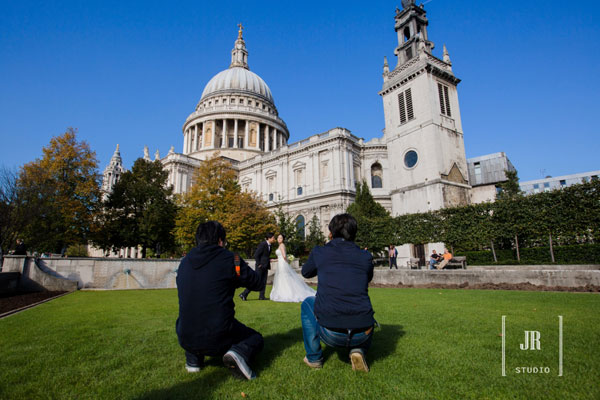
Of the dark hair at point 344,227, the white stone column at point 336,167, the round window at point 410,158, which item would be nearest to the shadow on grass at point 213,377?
the dark hair at point 344,227

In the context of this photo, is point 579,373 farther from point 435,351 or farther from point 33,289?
point 33,289

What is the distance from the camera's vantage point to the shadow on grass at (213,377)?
2.69 m

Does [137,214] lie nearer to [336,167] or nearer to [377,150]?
[336,167]

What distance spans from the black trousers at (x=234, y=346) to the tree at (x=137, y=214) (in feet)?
86.8

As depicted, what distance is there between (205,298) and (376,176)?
41.3 metres

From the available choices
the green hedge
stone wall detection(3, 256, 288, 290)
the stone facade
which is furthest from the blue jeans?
the stone facade

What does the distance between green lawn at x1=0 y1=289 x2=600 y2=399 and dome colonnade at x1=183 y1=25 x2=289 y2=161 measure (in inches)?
2088

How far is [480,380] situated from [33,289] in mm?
14955

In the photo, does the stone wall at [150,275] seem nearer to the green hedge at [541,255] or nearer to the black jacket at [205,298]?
the green hedge at [541,255]

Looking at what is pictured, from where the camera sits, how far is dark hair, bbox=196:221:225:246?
3.32 m

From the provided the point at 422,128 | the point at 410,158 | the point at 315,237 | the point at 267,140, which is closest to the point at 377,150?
the point at 410,158

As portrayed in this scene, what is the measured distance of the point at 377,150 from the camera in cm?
4281

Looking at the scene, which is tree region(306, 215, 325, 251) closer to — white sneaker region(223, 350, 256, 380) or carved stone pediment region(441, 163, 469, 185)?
carved stone pediment region(441, 163, 469, 185)

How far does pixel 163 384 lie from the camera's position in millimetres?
2932
